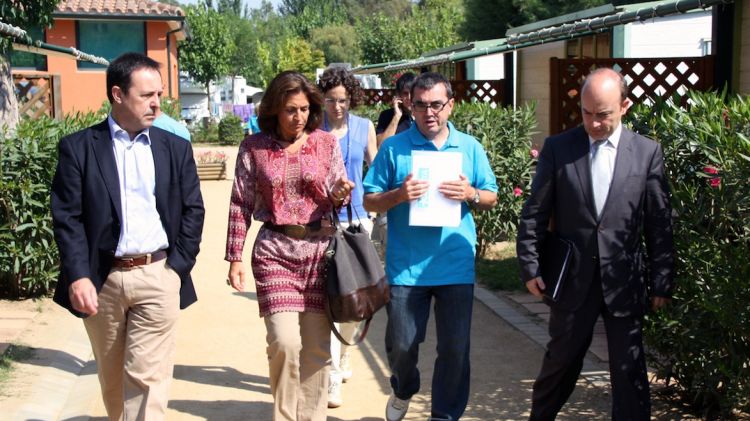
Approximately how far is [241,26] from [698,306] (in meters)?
78.6

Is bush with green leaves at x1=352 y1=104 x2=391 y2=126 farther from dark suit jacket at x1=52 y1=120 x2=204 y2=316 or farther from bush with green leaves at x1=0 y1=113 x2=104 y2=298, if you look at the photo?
dark suit jacket at x1=52 y1=120 x2=204 y2=316

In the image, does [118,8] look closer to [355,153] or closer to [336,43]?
[355,153]

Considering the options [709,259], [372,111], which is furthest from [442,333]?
[372,111]

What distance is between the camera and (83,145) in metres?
4.55

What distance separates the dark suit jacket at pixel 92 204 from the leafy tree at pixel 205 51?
51550 mm

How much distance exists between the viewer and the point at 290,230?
4840 mm

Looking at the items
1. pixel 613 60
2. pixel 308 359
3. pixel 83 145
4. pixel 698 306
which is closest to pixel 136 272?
pixel 83 145

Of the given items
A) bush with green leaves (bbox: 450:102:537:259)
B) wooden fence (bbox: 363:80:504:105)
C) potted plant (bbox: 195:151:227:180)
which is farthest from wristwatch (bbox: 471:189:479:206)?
potted plant (bbox: 195:151:227:180)

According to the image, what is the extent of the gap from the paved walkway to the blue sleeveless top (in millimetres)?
1175

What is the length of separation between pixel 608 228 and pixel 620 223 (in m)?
0.06

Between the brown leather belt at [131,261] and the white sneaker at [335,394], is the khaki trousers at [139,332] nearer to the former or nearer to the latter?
the brown leather belt at [131,261]

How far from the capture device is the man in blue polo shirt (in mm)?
5137

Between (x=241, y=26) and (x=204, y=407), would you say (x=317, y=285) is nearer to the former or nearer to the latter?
(x=204, y=407)

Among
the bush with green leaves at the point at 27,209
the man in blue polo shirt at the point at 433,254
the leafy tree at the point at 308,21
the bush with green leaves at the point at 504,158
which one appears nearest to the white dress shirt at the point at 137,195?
the man in blue polo shirt at the point at 433,254
